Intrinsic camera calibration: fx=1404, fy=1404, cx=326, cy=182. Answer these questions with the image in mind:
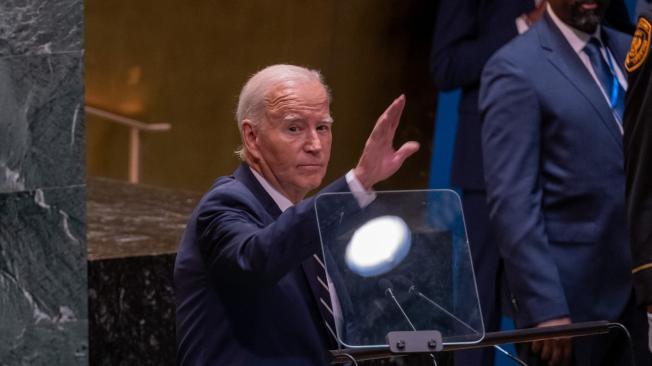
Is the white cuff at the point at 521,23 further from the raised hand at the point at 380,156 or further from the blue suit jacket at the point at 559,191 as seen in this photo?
the raised hand at the point at 380,156

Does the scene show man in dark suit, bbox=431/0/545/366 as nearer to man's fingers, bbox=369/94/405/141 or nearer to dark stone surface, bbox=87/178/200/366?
dark stone surface, bbox=87/178/200/366

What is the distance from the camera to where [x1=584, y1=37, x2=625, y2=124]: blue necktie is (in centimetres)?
346

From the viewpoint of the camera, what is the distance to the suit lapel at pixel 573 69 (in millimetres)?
3398

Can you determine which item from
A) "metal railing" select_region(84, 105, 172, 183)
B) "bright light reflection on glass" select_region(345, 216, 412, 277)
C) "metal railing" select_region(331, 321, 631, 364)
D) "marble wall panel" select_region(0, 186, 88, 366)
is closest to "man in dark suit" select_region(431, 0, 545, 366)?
"metal railing" select_region(84, 105, 172, 183)

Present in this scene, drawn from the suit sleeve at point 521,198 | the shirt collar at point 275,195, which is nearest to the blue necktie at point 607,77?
the suit sleeve at point 521,198

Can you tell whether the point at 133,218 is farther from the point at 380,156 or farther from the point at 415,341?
the point at 415,341

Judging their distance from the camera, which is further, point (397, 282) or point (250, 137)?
point (250, 137)

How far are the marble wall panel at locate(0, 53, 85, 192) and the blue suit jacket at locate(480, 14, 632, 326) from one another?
102 centimetres

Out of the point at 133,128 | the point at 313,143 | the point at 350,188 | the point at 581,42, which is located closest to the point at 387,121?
the point at 350,188

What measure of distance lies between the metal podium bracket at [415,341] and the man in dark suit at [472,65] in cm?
→ 218

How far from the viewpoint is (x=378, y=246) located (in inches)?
89.5

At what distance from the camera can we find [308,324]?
268 cm

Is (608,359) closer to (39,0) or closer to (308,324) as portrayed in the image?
(308,324)

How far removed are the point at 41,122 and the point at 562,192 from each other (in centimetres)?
125
